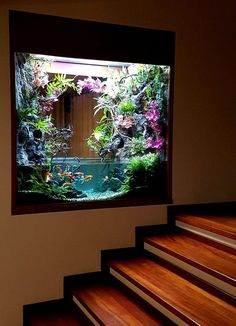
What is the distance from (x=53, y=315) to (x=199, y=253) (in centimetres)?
127

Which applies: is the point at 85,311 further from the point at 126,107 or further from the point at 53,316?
the point at 126,107

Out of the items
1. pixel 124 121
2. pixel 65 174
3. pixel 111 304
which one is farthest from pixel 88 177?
pixel 111 304

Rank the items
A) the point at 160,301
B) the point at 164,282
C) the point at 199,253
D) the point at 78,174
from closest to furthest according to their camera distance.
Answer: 1. the point at 160,301
2. the point at 164,282
3. the point at 199,253
4. the point at 78,174

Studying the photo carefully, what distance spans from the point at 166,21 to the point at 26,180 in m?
1.89

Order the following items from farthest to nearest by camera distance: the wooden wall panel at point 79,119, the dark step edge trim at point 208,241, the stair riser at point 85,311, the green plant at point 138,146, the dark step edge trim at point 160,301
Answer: the green plant at point 138,146, the wooden wall panel at point 79,119, the dark step edge trim at point 208,241, the stair riser at point 85,311, the dark step edge trim at point 160,301

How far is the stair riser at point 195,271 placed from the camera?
240 centimetres

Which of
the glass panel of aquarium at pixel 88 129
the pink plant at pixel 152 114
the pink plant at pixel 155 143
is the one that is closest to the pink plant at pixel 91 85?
the glass panel of aquarium at pixel 88 129

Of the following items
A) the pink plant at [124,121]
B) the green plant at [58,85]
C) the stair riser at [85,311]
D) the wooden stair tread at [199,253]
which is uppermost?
the green plant at [58,85]

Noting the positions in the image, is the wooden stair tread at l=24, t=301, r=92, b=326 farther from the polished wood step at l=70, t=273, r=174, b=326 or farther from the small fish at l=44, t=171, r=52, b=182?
the small fish at l=44, t=171, r=52, b=182

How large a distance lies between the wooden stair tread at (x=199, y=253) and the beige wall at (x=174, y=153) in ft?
0.97

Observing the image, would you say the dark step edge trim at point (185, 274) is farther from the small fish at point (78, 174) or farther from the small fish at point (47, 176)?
the small fish at point (47, 176)

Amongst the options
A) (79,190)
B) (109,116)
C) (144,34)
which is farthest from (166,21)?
(79,190)

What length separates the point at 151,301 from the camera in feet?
8.48

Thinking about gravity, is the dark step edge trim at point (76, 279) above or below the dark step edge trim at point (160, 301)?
below
